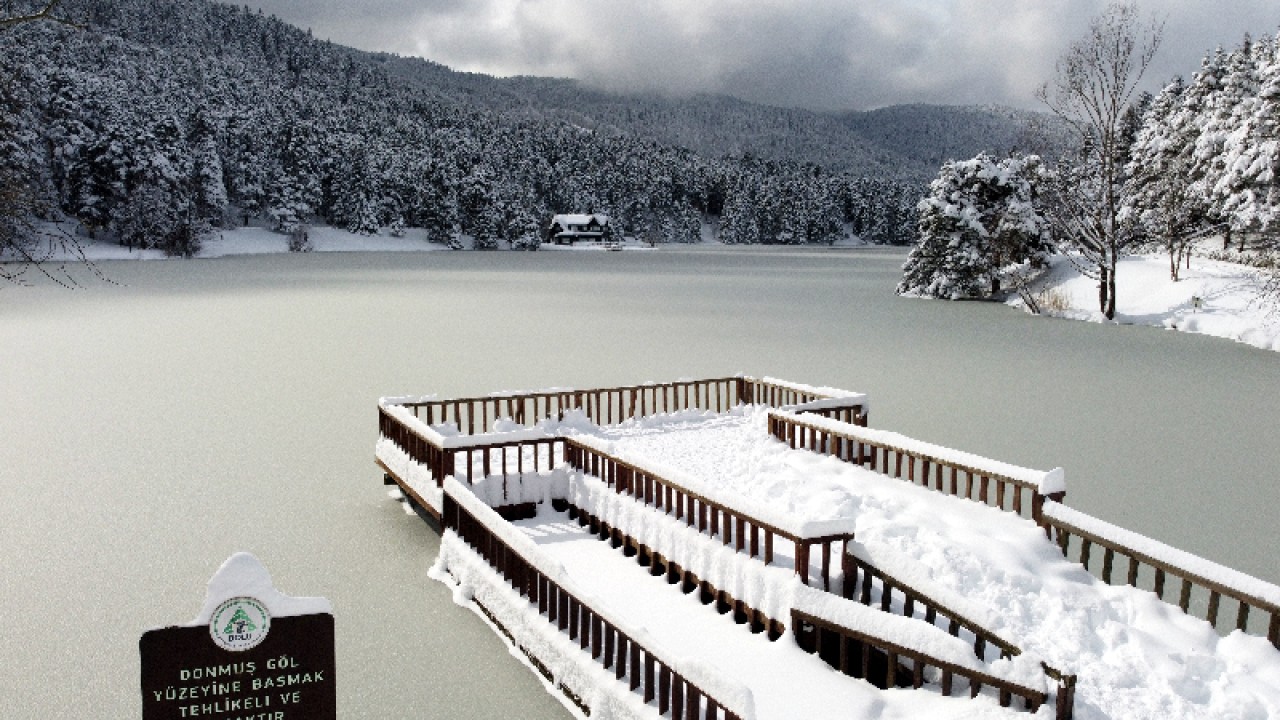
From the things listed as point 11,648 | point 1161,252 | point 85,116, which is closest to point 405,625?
point 11,648

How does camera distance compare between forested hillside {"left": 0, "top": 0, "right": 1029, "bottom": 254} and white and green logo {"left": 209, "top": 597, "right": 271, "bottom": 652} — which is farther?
forested hillside {"left": 0, "top": 0, "right": 1029, "bottom": 254}

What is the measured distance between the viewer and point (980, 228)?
40.5 m

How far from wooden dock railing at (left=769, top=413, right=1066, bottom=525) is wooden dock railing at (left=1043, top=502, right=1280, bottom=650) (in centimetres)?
82

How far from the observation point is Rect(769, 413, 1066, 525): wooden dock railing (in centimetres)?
870

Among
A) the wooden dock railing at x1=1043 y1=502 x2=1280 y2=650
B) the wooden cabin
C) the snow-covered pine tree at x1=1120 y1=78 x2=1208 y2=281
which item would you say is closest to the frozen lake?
the wooden dock railing at x1=1043 y1=502 x2=1280 y2=650

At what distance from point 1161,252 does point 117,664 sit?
50.8 metres

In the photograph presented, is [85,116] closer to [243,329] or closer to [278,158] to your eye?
[278,158]

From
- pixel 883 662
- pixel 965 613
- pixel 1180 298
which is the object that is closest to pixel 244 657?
pixel 883 662

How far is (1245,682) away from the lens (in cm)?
538

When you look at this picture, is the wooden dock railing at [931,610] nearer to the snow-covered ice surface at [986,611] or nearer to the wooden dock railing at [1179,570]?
the snow-covered ice surface at [986,611]

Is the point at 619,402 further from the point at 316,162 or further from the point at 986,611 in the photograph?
the point at 316,162

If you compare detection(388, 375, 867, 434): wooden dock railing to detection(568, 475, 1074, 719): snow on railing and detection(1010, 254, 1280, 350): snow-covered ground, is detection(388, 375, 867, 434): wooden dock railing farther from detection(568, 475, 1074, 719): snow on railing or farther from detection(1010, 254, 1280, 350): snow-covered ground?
detection(1010, 254, 1280, 350): snow-covered ground

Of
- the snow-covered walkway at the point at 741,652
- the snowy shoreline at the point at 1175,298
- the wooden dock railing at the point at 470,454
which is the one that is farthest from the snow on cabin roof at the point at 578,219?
the snow-covered walkway at the point at 741,652

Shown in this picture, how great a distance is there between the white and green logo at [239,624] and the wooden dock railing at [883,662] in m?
3.65
